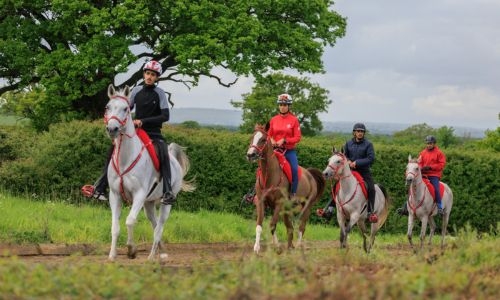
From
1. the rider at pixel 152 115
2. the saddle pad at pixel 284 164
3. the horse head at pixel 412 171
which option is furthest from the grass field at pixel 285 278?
the horse head at pixel 412 171

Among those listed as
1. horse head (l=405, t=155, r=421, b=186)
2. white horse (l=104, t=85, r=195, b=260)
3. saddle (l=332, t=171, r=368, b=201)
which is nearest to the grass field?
white horse (l=104, t=85, r=195, b=260)

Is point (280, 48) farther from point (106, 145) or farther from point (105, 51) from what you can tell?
point (106, 145)

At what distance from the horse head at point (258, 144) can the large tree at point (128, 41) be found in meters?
16.4

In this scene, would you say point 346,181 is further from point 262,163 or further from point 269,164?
point 262,163

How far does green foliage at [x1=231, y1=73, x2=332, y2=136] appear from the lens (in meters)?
79.5

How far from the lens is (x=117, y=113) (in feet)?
37.1

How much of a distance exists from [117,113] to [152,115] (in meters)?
1.46

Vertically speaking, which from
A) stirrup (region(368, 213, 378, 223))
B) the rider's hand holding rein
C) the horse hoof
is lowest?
the horse hoof

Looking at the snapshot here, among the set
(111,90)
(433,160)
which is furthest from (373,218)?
(111,90)

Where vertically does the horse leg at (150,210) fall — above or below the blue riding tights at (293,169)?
below

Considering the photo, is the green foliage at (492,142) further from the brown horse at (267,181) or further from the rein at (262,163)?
the rein at (262,163)

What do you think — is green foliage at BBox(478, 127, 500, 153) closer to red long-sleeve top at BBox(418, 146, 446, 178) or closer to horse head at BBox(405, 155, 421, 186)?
red long-sleeve top at BBox(418, 146, 446, 178)

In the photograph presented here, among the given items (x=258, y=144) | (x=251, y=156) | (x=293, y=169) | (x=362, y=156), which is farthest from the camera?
(x=362, y=156)

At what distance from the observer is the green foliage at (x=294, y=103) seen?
79500 mm
